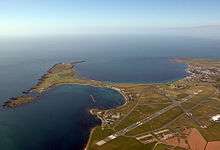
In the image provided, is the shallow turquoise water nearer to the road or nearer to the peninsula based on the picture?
the peninsula

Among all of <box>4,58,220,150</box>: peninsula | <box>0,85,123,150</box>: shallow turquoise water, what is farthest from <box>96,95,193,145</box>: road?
<box>0,85,123,150</box>: shallow turquoise water

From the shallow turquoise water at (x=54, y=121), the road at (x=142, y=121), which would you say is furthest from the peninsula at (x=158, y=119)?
the shallow turquoise water at (x=54, y=121)

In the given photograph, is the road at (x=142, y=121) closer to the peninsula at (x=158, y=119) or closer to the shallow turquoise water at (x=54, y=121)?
the peninsula at (x=158, y=119)

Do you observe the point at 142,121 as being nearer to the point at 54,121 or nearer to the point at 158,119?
the point at 158,119

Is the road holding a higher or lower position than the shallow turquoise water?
higher

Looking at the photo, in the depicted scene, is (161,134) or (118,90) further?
(118,90)

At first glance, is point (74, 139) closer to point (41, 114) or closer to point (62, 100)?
point (41, 114)

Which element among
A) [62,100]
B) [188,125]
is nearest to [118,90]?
[62,100]

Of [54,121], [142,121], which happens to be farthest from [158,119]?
[54,121]

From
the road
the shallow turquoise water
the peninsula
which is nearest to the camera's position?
the shallow turquoise water
